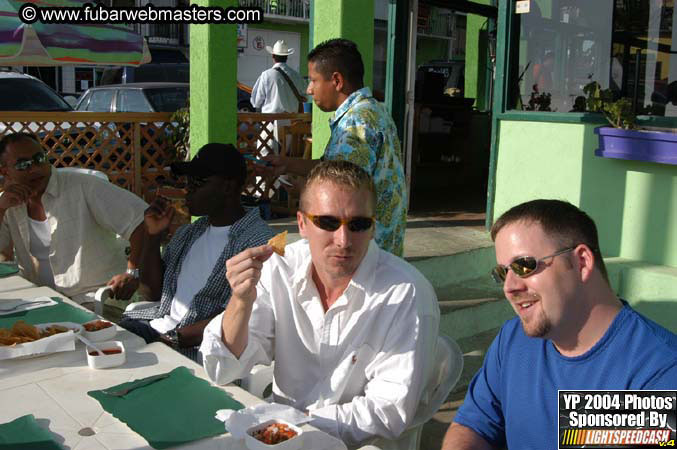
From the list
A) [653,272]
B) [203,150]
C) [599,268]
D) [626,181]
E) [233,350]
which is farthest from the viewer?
[626,181]

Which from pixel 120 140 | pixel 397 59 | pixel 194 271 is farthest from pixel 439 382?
pixel 120 140

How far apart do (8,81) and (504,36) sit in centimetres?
609

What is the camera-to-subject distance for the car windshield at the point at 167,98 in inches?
380

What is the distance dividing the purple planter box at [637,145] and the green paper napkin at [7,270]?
4111mm

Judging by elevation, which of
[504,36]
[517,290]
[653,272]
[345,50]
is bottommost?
[653,272]

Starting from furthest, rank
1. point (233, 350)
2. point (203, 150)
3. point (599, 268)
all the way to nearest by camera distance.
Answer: point (203, 150) → point (233, 350) → point (599, 268)

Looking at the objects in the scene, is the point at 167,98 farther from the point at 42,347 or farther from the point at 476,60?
the point at 42,347

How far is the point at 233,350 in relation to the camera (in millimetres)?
2393

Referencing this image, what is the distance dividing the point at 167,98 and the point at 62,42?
4766 mm

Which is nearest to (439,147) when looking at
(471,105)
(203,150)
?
(471,105)

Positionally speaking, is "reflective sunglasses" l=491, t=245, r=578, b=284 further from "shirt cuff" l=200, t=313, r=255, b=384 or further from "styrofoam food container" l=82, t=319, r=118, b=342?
"styrofoam food container" l=82, t=319, r=118, b=342

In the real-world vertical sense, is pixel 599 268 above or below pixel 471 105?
below

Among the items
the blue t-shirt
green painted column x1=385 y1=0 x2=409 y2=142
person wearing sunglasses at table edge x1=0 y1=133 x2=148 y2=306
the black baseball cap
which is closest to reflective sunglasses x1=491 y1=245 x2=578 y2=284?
the blue t-shirt

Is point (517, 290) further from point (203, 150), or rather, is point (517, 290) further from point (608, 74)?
point (608, 74)
